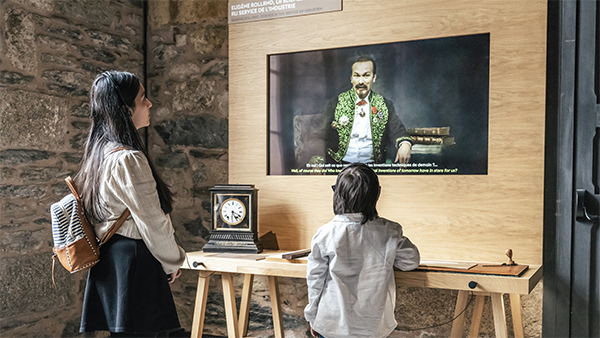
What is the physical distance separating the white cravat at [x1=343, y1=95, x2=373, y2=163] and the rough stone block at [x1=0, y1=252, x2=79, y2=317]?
1.95m

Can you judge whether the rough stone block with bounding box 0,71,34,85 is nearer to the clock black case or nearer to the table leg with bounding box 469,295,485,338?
the clock black case

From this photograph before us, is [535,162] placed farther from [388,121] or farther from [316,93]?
[316,93]

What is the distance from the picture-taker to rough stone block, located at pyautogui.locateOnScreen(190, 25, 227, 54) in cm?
357

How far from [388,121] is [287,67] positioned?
740 millimetres

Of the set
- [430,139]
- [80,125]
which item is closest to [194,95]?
[80,125]

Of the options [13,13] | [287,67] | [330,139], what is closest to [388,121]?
[330,139]

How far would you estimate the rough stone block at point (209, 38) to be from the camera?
3.57 meters

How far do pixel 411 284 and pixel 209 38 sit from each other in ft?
7.41

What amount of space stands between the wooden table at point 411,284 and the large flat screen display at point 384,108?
2.19 ft

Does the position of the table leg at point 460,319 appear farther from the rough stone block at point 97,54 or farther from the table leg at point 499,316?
the rough stone block at point 97,54

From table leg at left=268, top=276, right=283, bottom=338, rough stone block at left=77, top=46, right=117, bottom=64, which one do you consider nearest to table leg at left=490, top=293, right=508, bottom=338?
table leg at left=268, top=276, right=283, bottom=338

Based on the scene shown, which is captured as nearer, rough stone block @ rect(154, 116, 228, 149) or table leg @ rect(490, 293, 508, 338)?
table leg @ rect(490, 293, 508, 338)

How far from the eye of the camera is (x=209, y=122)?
3.62 m

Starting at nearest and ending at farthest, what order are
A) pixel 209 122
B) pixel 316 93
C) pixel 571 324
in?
pixel 571 324 → pixel 316 93 → pixel 209 122
